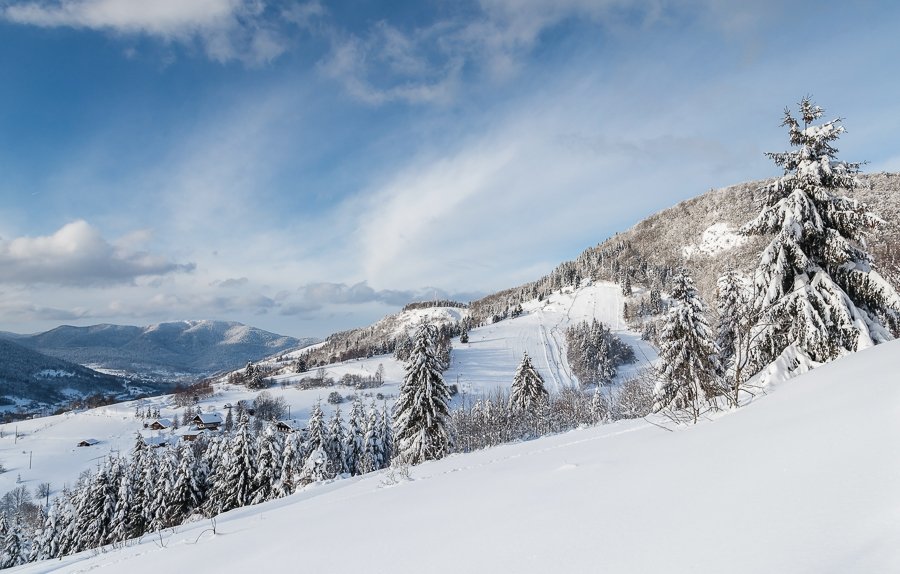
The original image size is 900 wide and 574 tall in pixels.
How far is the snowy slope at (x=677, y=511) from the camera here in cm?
243

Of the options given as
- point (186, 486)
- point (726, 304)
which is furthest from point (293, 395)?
point (726, 304)

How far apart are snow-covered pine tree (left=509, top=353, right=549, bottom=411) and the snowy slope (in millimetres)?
49483

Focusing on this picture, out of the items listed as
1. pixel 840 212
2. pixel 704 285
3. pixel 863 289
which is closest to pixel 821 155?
pixel 840 212

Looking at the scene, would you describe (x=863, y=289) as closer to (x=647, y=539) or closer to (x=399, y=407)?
(x=647, y=539)

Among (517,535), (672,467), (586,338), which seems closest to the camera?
(517,535)

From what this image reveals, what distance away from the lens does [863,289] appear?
12.3 metres

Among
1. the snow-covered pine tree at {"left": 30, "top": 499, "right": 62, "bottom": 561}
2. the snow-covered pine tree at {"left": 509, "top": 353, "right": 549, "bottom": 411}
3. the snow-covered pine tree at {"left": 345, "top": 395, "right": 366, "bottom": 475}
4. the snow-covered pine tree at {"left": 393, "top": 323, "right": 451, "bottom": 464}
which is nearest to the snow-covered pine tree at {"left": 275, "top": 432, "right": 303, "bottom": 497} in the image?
the snow-covered pine tree at {"left": 345, "top": 395, "right": 366, "bottom": 475}

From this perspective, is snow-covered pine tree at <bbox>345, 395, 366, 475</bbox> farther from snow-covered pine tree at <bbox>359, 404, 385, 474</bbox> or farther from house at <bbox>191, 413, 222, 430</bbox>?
house at <bbox>191, 413, 222, 430</bbox>

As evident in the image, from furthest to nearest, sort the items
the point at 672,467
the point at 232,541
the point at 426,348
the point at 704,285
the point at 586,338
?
the point at 704,285 < the point at 586,338 < the point at 426,348 < the point at 232,541 < the point at 672,467

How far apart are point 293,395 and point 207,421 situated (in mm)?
30754

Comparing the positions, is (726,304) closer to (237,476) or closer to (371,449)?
(371,449)

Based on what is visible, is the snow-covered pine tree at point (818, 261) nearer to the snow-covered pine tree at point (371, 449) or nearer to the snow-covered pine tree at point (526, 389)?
the snow-covered pine tree at point (371, 449)

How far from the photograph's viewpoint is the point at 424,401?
1148 inches

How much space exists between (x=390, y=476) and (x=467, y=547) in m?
7.12
